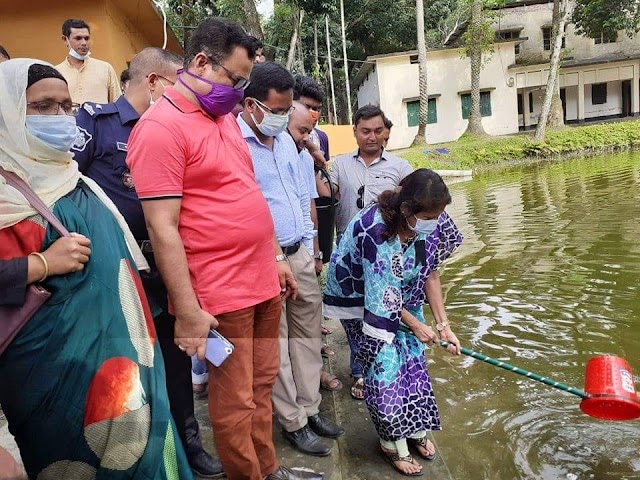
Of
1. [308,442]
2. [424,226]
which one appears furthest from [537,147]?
[308,442]

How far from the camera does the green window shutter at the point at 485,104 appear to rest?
2458cm

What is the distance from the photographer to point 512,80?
24.6m

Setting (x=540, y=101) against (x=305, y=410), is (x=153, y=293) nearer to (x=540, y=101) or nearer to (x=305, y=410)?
(x=305, y=410)

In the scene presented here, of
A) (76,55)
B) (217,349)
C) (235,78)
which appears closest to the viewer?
(217,349)

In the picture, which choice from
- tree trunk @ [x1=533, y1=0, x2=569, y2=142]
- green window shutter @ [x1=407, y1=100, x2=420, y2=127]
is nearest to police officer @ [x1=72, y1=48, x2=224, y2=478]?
tree trunk @ [x1=533, y1=0, x2=569, y2=142]

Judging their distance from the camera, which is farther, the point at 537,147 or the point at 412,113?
the point at 412,113

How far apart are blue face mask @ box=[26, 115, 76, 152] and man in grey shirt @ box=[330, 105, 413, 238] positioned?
2199mm

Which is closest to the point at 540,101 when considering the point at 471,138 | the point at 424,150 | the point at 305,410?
the point at 471,138

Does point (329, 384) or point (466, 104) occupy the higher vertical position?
point (466, 104)

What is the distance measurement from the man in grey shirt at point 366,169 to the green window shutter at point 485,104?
22.8 m

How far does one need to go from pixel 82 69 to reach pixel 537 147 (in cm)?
1770

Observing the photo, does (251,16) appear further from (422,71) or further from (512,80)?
(512,80)

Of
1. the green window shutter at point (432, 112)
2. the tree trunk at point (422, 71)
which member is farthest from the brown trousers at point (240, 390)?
the green window shutter at point (432, 112)

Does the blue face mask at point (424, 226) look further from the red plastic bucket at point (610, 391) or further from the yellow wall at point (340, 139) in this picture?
the yellow wall at point (340, 139)
